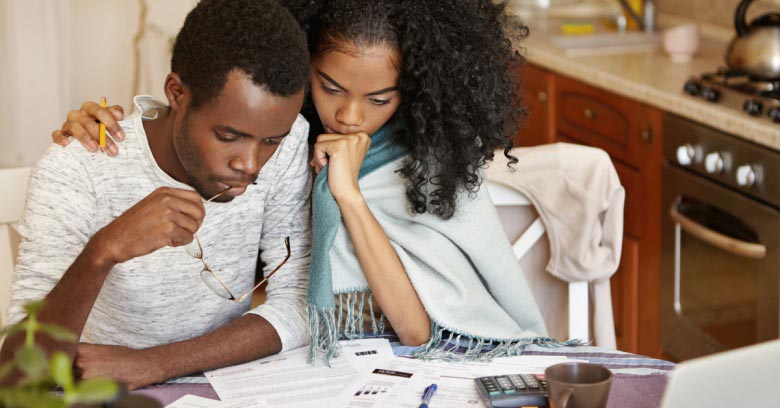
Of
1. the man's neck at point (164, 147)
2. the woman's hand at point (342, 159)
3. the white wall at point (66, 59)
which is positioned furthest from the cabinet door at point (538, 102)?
the man's neck at point (164, 147)

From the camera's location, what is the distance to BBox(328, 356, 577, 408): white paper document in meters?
1.26

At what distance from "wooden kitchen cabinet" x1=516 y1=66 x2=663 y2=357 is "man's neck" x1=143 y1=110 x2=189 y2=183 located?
158 centimetres

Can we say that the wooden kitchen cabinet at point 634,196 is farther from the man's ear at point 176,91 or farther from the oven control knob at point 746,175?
the man's ear at point 176,91

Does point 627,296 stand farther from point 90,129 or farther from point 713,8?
point 90,129

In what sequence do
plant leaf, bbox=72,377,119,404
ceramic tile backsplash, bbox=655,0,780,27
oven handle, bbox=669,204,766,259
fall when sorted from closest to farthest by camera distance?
plant leaf, bbox=72,377,119,404
oven handle, bbox=669,204,766,259
ceramic tile backsplash, bbox=655,0,780,27

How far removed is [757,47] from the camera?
2.43 metres

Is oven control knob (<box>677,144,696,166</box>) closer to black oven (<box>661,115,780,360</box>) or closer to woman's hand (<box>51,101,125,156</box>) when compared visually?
black oven (<box>661,115,780,360</box>)

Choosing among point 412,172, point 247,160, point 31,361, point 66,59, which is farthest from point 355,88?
point 66,59

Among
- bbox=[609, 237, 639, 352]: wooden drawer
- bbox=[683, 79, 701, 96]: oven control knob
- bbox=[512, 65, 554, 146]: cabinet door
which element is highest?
bbox=[683, 79, 701, 96]: oven control knob

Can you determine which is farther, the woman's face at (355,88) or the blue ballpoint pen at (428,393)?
the woman's face at (355,88)

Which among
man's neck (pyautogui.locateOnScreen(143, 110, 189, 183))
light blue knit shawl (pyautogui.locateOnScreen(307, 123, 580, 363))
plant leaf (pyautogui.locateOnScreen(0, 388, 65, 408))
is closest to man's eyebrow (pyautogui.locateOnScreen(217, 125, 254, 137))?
man's neck (pyautogui.locateOnScreen(143, 110, 189, 183))

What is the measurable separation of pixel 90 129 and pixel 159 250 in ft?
0.68

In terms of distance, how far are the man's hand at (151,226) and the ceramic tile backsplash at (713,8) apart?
2.29m

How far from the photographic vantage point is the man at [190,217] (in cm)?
125
